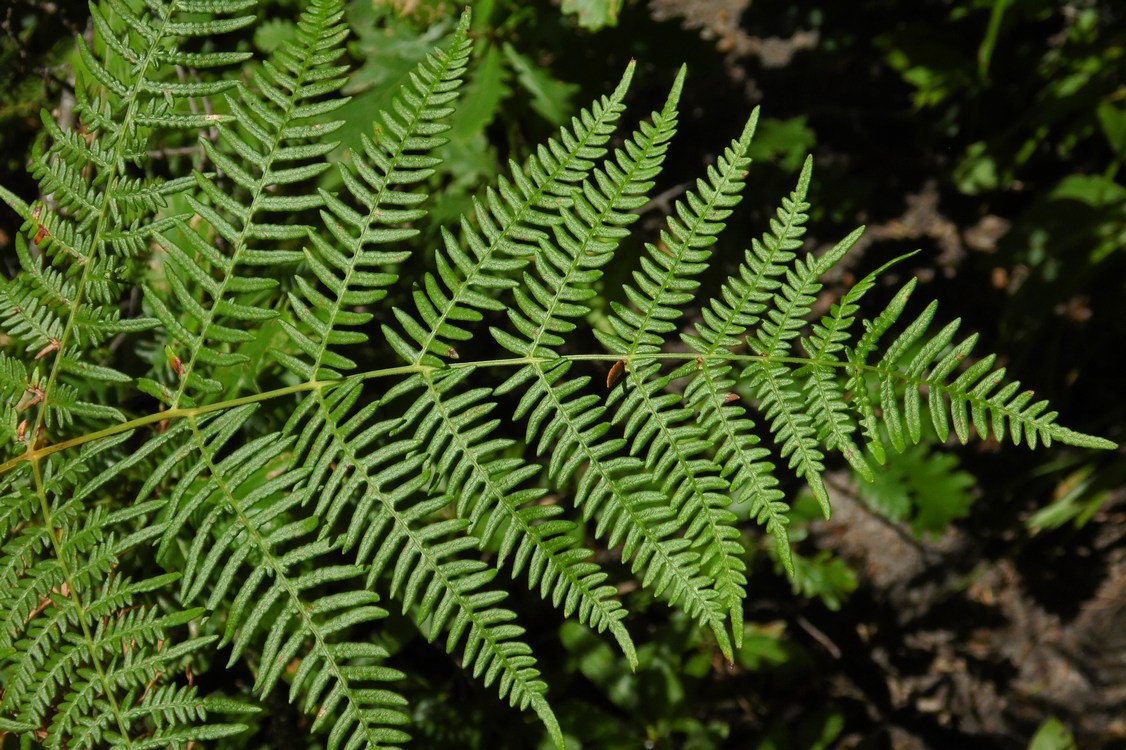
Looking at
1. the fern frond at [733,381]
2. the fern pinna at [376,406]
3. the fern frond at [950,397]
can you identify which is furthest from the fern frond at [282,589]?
the fern frond at [950,397]

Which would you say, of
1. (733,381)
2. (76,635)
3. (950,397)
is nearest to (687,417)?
(733,381)

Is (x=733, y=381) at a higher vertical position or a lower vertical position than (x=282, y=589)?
higher

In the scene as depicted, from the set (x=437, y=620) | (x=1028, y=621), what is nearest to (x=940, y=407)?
(x=437, y=620)

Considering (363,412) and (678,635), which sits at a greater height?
(678,635)

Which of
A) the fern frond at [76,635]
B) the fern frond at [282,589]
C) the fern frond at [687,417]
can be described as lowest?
the fern frond at [76,635]

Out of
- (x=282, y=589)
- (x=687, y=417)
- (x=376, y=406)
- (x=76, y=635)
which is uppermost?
(x=687, y=417)

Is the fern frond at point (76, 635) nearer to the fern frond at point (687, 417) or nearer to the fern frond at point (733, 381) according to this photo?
the fern frond at point (687, 417)

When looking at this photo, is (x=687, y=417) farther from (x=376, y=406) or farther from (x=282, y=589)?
(x=282, y=589)

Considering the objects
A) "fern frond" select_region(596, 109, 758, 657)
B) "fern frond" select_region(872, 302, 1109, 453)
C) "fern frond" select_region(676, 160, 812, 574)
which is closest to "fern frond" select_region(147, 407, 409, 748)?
"fern frond" select_region(596, 109, 758, 657)

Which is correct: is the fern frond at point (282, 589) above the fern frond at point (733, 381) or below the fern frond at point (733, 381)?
below

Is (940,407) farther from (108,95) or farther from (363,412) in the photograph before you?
(108,95)

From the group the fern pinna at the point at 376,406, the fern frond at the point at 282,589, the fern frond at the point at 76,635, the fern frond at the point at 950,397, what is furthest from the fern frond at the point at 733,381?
the fern frond at the point at 76,635
